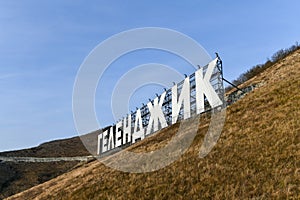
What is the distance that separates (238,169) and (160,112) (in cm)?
3643

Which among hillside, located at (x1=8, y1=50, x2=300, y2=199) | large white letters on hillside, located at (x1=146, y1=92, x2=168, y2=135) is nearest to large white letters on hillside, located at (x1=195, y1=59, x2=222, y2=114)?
hillside, located at (x1=8, y1=50, x2=300, y2=199)

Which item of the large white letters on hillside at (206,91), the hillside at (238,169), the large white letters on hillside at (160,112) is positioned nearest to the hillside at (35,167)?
the large white letters on hillside at (160,112)

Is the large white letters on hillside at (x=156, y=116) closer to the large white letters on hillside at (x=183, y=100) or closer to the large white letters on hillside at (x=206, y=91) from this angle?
the large white letters on hillside at (x=183, y=100)

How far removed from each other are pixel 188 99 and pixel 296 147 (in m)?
27.9

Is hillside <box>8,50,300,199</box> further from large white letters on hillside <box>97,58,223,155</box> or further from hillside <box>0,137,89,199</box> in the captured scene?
hillside <box>0,137,89,199</box>

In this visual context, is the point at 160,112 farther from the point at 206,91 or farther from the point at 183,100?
the point at 206,91

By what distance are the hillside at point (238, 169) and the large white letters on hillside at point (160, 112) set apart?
877 cm

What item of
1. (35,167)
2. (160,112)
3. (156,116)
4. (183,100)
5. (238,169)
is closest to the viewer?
(238,169)

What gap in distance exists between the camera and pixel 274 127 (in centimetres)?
2964

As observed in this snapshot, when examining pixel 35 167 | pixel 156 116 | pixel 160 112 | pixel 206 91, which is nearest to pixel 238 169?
pixel 206 91

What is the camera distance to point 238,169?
23422mm

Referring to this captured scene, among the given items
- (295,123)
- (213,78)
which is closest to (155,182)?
(295,123)

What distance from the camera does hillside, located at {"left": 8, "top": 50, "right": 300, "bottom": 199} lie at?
66.6 feet

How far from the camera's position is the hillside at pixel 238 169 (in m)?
20.3
